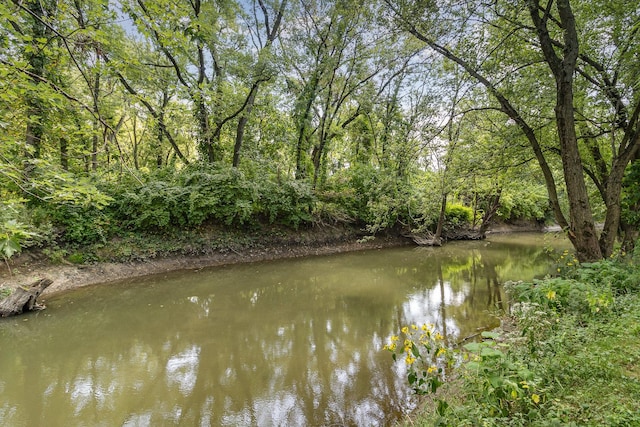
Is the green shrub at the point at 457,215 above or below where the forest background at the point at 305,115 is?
below

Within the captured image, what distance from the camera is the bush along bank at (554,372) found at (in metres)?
1.95

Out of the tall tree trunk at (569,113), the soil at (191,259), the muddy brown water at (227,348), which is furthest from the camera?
the soil at (191,259)

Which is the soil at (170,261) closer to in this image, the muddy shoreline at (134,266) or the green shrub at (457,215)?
the muddy shoreline at (134,266)

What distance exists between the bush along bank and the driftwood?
7049mm

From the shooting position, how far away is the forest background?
329 centimetres

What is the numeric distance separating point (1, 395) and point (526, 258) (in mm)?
14592

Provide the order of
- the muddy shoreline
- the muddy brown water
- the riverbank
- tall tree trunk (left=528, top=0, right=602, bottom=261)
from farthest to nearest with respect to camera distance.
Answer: the muddy shoreline < tall tree trunk (left=528, top=0, right=602, bottom=261) < the muddy brown water < the riverbank

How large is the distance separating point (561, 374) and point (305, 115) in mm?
12796

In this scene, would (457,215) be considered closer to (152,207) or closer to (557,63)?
(557,63)

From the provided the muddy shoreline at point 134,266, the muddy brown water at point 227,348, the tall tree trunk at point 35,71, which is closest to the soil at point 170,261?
the muddy shoreline at point 134,266

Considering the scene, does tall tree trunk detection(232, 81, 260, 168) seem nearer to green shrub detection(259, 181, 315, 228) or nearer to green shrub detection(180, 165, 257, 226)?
green shrub detection(180, 165, 257, 226)

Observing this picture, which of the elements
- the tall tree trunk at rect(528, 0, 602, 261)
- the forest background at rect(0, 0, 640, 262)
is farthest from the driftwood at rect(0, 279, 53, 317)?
the tall tree trunk at rect(528, 0, 602, 261)

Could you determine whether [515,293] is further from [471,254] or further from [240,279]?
[471,254]

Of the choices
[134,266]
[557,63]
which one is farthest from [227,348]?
[557,63]
